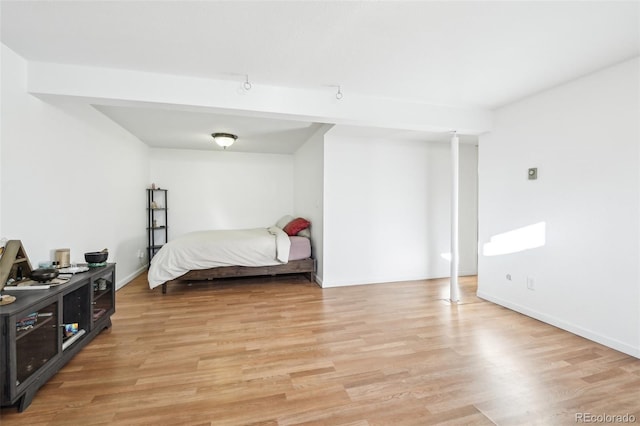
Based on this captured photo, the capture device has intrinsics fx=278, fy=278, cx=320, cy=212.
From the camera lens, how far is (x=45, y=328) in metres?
1.85

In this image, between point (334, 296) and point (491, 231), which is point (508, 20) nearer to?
point (491, 231)

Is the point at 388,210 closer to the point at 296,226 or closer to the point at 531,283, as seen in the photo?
the point at 296,226

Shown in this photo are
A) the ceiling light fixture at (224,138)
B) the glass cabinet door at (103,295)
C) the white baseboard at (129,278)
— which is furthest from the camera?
the ceiling light fixture at (224,138)

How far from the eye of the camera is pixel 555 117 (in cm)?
273

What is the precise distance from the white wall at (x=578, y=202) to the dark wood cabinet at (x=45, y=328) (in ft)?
13.6

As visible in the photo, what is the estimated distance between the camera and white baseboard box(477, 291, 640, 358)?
87.5 inches

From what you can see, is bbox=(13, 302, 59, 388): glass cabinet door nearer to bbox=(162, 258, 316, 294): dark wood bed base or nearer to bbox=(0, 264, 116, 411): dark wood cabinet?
bbox=(0, 264, 116, 411): dark wood cabinet

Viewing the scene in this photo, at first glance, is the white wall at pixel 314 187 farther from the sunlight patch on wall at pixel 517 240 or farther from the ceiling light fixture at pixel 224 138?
the sunlight patch on wall at pixel 517 240

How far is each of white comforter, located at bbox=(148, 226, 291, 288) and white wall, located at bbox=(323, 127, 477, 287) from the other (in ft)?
2.63

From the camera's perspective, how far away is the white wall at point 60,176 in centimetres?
207

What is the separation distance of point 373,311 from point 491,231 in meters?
1.77

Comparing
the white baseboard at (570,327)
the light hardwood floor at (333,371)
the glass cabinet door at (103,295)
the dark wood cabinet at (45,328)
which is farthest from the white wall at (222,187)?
the white baseboard at (570,327)

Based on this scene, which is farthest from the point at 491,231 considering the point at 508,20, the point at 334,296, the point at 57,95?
the point at 57,95

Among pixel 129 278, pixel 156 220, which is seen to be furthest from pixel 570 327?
pixel 156 220
